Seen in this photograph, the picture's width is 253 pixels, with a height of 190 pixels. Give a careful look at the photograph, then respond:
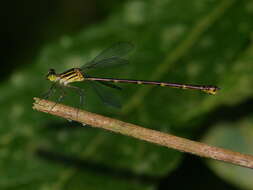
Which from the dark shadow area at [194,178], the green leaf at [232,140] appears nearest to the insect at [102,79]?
the green leaf at [232,140]

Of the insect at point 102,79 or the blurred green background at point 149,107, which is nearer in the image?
the blurred green background at point 149,107

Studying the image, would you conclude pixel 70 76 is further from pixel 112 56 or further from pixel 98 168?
pixel 98 168

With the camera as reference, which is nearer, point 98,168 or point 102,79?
point 98,168

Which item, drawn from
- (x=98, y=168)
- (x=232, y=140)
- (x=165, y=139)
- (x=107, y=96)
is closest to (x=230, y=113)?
(x=232, y=140)

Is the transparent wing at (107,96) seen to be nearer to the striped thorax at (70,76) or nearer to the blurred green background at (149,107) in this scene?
the blurred green background at (149,107)

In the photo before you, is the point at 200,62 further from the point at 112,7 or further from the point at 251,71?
the point at 112,7

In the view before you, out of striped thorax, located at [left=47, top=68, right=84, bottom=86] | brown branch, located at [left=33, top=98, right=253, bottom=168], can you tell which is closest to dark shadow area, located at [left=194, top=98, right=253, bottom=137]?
striped thorax, located at [left=47, top=68, right=84, bottom=86]
